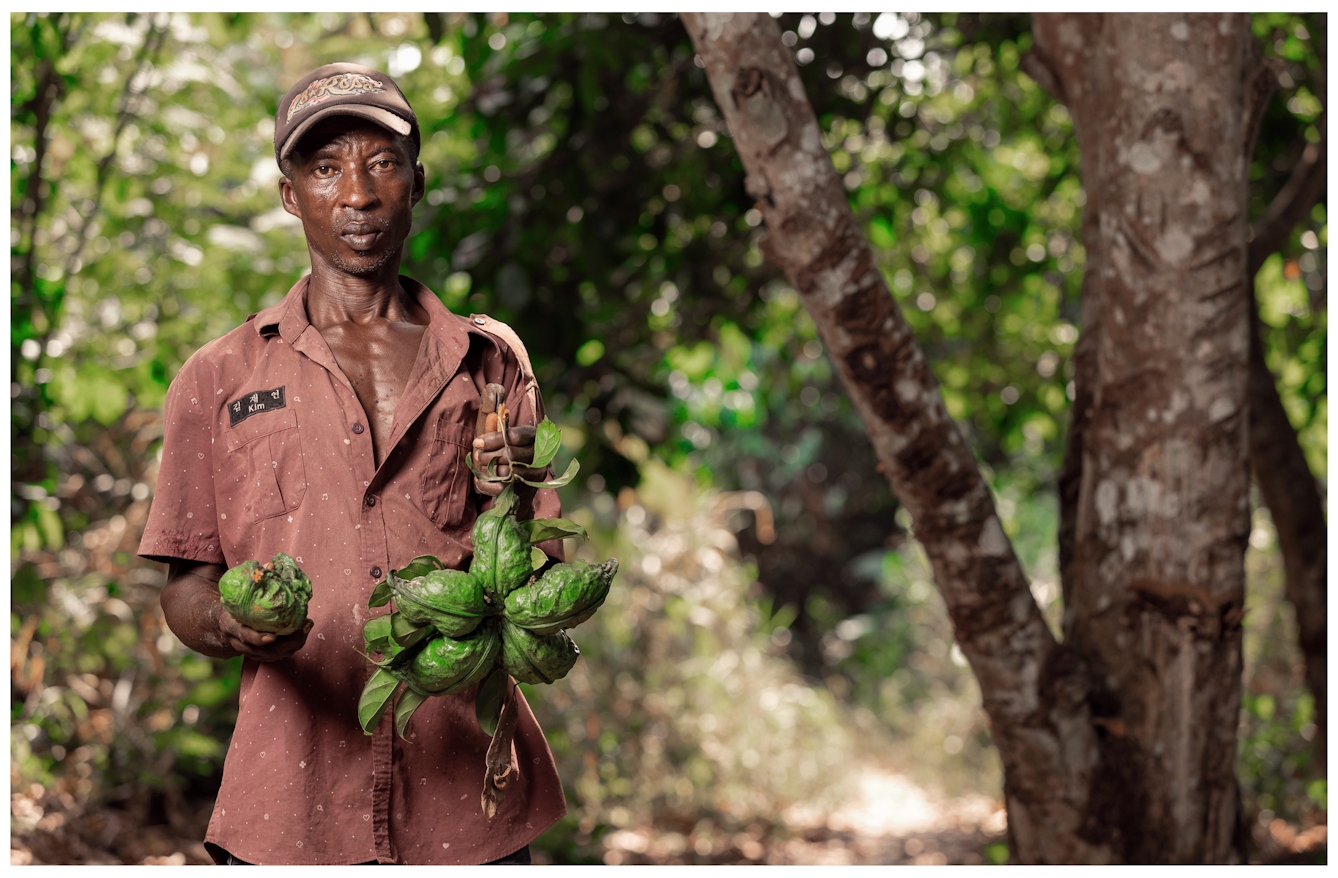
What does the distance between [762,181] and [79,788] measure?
4.08 meters

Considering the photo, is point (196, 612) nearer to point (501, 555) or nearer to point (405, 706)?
point (405, 706)

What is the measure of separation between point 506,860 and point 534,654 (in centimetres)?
41

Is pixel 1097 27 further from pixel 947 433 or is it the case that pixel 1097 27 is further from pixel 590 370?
pixel 590 370

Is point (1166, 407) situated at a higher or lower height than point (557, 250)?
lower

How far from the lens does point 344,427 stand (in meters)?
1.83

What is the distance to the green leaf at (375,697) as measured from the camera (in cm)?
166

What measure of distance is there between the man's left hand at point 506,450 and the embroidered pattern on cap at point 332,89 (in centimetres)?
57

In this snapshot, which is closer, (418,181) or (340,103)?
(340,103)

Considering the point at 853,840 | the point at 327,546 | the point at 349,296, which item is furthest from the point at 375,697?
Answer: the point at 853,840

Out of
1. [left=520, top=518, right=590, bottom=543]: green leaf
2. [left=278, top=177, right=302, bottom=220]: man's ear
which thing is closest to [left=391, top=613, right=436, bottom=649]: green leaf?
[left=520, top=518, right=590, bottom=543]: green leaf

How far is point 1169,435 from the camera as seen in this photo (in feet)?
9.70

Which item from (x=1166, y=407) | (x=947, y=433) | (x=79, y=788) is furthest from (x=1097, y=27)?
(x=79, y=788)

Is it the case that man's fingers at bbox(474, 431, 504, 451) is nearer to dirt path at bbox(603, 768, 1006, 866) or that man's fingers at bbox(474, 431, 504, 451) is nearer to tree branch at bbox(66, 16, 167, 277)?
tree branch at bbox(66, 16, 167, 277)

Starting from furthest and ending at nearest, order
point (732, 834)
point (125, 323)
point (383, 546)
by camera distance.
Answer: point (732, 834) → point (125, 323) → point (383, 546)
